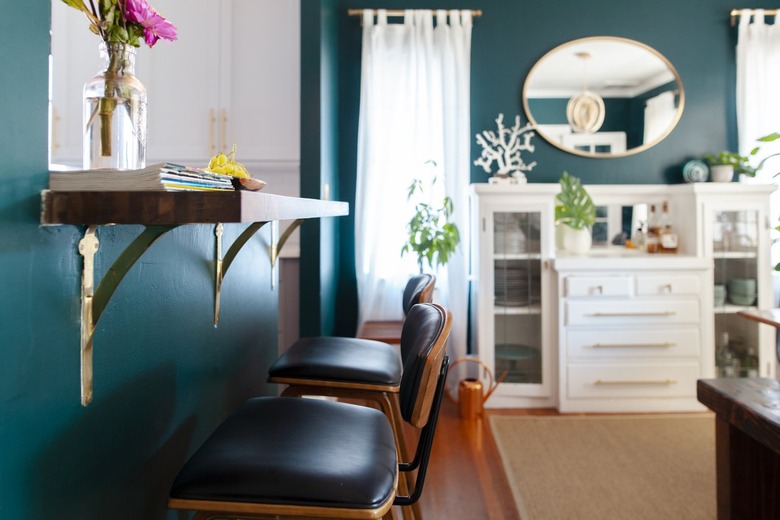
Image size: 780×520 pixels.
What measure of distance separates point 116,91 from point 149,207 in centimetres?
37

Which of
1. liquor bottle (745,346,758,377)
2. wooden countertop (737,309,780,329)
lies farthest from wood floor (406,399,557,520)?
liquor bottle (745,346,758,377)

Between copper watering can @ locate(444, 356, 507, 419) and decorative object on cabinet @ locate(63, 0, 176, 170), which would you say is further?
copper watering can @ locate(444, 356, 507, 419)

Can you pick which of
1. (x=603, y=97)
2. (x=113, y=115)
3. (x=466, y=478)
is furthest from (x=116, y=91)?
(x=603, y=97)

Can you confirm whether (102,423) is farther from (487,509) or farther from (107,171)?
(487,509)

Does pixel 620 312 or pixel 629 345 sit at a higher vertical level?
pixel 620 312

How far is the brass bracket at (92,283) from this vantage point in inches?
37.9

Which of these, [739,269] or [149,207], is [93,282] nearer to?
[149,207]

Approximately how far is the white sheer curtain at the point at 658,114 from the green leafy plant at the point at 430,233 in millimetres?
1404

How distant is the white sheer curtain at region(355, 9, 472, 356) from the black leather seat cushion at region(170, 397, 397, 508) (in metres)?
2.67

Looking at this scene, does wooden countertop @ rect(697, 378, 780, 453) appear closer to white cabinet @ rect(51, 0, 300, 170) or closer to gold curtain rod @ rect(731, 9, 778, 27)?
white cabinet @ rect(51, 0, 300, 170)

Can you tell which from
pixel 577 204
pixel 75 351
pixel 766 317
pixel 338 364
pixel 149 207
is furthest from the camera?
pixel 577 204

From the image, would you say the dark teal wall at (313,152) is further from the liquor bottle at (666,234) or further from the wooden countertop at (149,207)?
the wooden countertop at (149,207)

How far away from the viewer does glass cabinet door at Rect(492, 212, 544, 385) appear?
374cm

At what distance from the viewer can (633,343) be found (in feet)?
11.8
